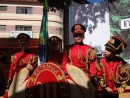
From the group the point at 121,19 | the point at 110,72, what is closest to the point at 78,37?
the point at 110,72

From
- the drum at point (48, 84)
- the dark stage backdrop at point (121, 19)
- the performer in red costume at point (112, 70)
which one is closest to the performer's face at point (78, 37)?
the performer in red costume at point (112, 70)

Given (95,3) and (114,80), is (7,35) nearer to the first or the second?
(95,3)

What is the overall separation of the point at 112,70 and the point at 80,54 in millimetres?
475

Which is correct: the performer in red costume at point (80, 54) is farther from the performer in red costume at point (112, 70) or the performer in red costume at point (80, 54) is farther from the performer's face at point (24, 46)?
the performer's face at point (24, 46)

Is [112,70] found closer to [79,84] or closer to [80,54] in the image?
[80,54]

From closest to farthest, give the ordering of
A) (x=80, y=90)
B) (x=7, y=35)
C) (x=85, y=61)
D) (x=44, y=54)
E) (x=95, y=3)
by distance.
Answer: (x=80, y=90) → (x=85, y=61) → (x=44, y=54) → (x=95, y=3) → (x=7, y=35)

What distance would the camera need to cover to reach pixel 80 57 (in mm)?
3760

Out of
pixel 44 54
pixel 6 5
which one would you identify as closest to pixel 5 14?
pixel 6 5

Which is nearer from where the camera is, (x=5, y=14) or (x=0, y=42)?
(x=0, y=42)

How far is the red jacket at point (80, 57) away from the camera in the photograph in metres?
3.69

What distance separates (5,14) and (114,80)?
28325 mm

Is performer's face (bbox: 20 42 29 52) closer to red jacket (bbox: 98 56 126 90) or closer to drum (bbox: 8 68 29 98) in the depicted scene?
drum (bbox: 8 68 29 98)

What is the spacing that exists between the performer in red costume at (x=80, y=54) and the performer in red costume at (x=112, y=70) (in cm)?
14

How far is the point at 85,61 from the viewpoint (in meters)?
3.74
